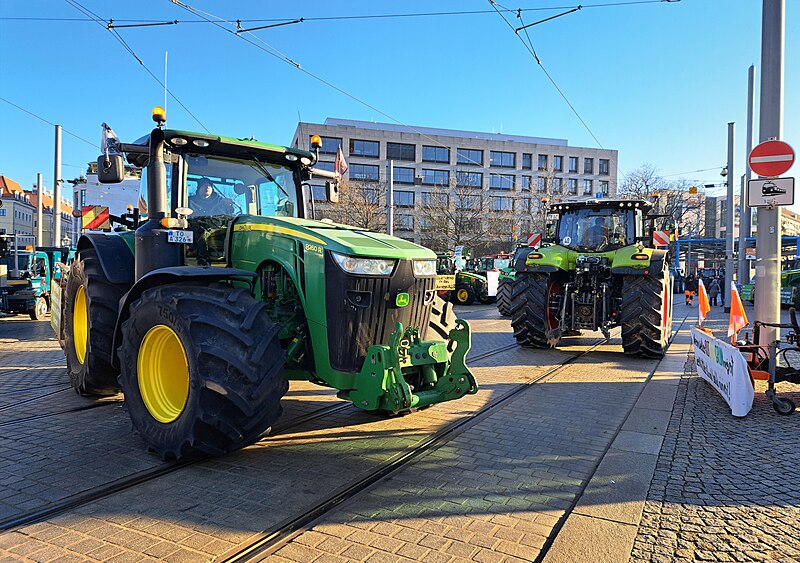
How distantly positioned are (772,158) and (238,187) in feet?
22.5

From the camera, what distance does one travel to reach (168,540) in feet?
10.9

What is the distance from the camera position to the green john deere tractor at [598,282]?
33.2 feet

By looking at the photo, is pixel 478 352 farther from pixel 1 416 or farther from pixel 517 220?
pixel 517 220

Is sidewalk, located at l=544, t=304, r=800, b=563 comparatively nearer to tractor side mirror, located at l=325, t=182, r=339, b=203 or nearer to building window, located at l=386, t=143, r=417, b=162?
tractor side mirror, located at l=325, t=182, r=339, b=203

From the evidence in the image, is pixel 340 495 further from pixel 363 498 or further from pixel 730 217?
pixel 730 217

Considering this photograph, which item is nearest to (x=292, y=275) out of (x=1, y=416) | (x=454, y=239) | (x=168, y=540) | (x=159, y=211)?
(x=159, y=211)

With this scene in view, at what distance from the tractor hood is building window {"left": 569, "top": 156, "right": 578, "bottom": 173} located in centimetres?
7811

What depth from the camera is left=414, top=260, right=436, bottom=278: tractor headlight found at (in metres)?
5.21

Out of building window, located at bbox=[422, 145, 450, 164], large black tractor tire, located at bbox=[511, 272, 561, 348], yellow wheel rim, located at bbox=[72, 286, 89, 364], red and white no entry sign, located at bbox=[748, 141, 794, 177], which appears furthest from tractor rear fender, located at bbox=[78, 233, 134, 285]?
building window, located at bbox=[422, 145, 450, 164]

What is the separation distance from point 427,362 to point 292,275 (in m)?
1.37

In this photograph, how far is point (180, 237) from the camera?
5.56m

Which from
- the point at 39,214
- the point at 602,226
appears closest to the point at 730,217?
the point at 602,226

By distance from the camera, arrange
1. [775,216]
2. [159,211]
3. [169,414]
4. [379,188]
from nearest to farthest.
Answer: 1. [169,414]
2. [159,211]
3. [775,216]
4. [379,188]

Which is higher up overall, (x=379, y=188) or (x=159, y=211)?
(x=379, y=188)
